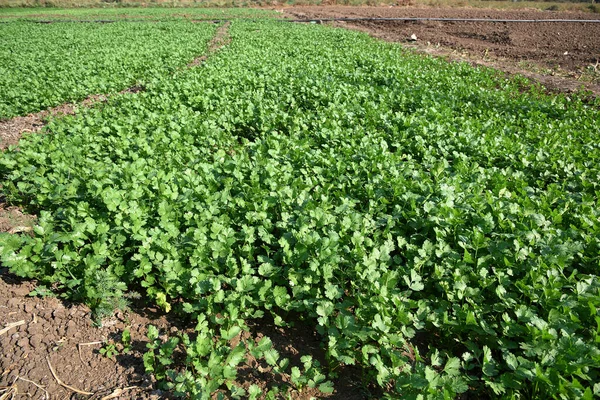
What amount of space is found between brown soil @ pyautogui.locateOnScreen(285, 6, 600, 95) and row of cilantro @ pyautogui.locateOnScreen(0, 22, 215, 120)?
10648mm

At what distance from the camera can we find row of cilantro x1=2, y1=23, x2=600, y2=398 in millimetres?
2283

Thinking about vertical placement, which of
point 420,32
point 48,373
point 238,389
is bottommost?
point 48,373

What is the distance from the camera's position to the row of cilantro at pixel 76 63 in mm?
8031

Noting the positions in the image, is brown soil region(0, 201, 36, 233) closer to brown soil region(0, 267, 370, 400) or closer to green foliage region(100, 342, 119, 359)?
brown soil region(0, 267, 370, 400)

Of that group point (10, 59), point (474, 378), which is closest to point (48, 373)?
point (474, 378)

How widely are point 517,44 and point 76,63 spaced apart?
19.0 m

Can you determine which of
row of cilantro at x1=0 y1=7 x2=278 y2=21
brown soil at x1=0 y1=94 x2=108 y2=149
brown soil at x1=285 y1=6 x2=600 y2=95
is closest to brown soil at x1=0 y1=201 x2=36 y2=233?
brown soil at x1=0 y1=94 x2=108 y2=149

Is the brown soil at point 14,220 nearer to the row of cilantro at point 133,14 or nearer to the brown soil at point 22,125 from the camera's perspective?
the brown soil at point 22,125

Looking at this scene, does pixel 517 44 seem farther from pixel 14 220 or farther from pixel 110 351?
pixel 110 351

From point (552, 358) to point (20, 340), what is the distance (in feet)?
11.4

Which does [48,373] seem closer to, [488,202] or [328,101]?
[488,202]

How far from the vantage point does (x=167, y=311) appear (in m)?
2.83

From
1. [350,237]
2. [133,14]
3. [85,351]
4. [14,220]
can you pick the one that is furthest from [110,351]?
[133,14]

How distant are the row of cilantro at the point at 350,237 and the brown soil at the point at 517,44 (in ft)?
21.3
